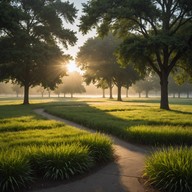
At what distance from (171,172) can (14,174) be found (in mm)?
3629

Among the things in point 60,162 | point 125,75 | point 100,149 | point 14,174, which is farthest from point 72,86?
point 14,174

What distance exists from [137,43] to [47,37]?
18.1 metres

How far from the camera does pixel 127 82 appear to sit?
56562 mm

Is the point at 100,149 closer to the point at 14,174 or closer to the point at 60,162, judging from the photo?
the point at 60,162

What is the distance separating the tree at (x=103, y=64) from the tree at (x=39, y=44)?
15.3 metres

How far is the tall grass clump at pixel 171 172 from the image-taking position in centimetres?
600

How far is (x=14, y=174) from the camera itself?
6570 millimetres

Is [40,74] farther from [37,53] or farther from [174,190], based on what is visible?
[174,190]

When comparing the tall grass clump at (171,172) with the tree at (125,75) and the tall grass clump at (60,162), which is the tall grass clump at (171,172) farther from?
the tree at (125,75)

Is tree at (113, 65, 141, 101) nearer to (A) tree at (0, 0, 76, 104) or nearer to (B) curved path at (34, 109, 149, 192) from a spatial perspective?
(A) tree at (0, 0, 76, 104)

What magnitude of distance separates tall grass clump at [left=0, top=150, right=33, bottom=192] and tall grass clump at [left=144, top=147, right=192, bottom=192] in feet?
9.70

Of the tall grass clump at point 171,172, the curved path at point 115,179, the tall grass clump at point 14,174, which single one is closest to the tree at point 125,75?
the curved path at point 115,179

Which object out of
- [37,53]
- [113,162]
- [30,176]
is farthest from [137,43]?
[30,176]

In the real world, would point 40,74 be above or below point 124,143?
above
